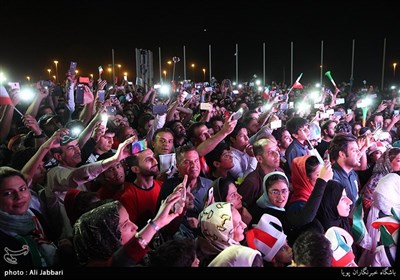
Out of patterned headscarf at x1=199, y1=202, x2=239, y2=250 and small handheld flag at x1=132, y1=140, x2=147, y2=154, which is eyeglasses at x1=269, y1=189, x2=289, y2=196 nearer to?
patterned headscarf at x1=199, y1=202, x2=239, y2=250

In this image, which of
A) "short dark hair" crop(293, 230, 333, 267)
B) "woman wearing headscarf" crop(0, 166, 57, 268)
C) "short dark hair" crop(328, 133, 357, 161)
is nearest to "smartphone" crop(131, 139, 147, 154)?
"woman wearing headscarf" crop(0, 166, 57, 268)

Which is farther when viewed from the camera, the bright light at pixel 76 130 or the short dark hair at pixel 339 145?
the bright light at pixel 76 130

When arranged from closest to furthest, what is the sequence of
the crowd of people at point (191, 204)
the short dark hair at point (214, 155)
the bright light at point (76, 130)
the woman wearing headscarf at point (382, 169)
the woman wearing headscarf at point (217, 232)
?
the crowd of people at point (191, 204)
the woman wearing headscarf at point (217, 232)
the woman wearing headscarf at point (382, 169)
the bright light at point (76, 130)
the short dark hair at point (214, 155)

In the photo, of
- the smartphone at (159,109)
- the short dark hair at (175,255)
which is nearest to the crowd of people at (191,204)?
the short dark hair at (175,255)

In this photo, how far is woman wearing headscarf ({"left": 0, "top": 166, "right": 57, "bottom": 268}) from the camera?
2625 millimetres

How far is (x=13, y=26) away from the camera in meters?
16.8

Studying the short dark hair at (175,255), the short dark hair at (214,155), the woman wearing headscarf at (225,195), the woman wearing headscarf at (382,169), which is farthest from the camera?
the short dark hair at (214,155)

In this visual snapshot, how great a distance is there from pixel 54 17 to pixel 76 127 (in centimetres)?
1296

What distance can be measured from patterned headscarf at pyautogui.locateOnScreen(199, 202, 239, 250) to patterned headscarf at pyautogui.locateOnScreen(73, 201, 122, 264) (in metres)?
0.67

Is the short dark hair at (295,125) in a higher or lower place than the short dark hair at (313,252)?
higher

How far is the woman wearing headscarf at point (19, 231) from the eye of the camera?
2.62 m

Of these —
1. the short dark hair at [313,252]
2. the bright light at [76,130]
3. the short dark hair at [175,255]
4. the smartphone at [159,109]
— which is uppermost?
the smartphone at [159,109]

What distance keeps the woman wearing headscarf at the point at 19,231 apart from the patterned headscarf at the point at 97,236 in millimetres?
479

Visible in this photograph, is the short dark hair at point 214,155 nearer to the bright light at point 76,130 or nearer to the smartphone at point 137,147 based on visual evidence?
the smartphone at point 137,147
